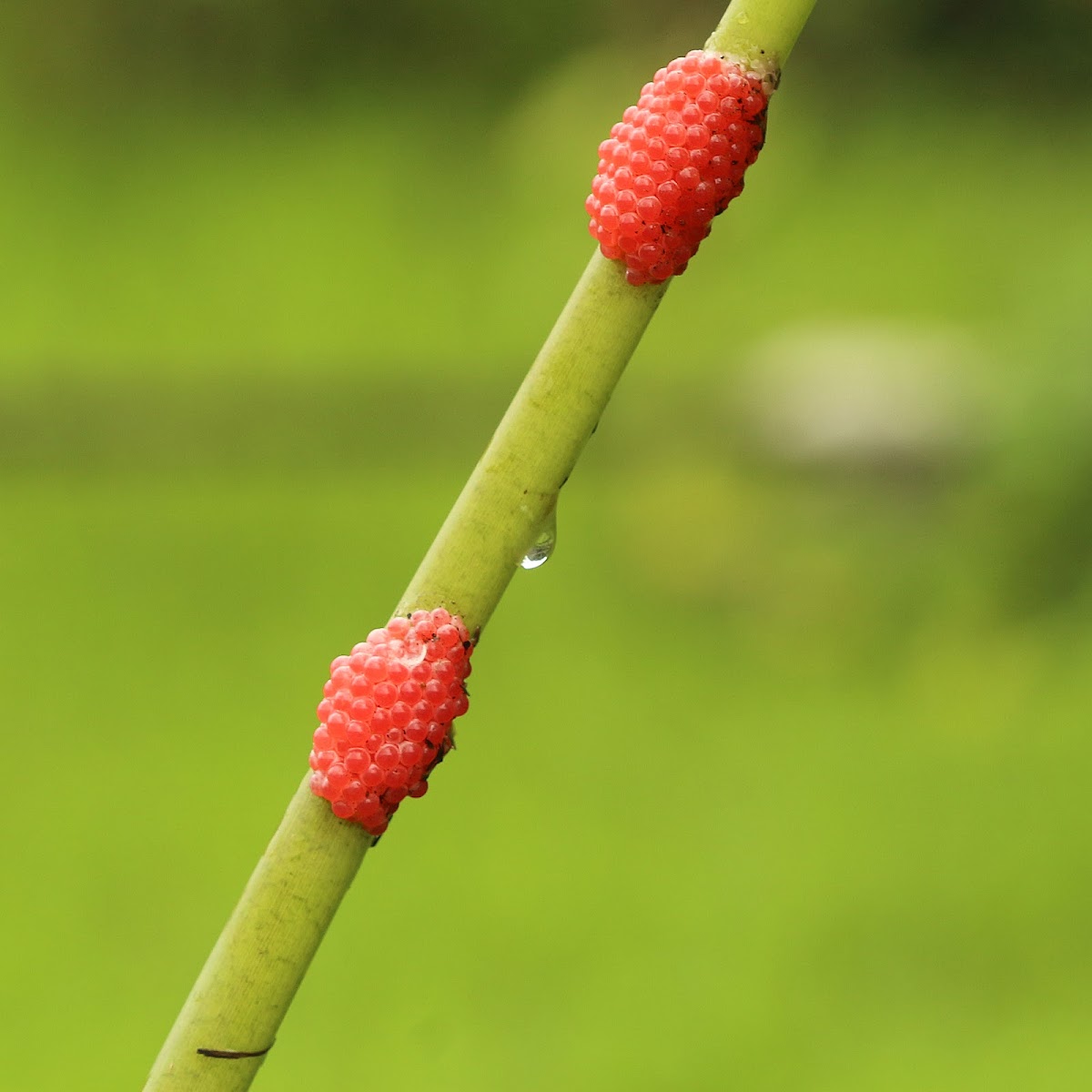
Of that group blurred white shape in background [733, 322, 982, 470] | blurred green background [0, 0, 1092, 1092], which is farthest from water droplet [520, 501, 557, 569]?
blurred white shape in background [733, 322, 982, 470]

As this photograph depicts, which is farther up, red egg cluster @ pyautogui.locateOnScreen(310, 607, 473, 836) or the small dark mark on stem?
red egg cluster @ pyautogui.locateOnScreen(310, 607, 473, 836)

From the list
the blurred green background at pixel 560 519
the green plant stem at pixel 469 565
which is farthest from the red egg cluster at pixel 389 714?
the blurred green background at pixel 560 519

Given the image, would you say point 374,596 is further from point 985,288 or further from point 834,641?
point 985,288

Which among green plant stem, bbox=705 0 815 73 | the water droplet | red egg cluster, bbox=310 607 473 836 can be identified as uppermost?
green plant stem, bbox=705 0 815 73

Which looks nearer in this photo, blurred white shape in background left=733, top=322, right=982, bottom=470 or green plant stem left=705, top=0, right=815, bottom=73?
green plant stem left=705, top=0, right=815, bottom=73

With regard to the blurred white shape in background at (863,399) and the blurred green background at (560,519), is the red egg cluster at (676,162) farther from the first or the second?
the blurred white shape in background at (863,399)

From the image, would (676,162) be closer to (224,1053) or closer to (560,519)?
(224,1053)

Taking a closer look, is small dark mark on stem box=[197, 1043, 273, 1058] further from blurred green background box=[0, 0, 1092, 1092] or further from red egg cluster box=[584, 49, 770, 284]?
blurred green background box=[0, 0, 1092, 1092]
